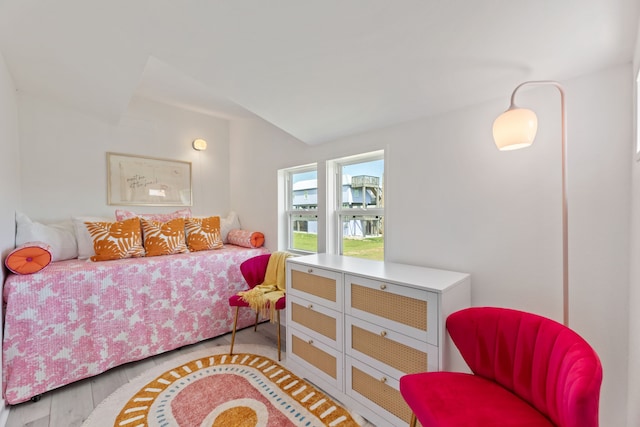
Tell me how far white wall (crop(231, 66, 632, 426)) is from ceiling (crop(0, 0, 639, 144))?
0.15 metres

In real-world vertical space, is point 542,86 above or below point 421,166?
above

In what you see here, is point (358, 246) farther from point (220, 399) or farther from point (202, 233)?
point (202, 233)

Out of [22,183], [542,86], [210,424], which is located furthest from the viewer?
[22,183]

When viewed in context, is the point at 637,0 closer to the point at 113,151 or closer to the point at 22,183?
the point at 113,151

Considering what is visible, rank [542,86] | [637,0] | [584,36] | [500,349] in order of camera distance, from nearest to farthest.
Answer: [637,0] → [584,36] → [500,349] → [542,86]

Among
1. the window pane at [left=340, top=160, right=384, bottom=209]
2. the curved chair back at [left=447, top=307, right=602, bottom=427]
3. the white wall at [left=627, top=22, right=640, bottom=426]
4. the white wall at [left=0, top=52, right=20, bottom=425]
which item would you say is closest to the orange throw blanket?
the window pane at [left=340, top=160, right=384, bottom=209]

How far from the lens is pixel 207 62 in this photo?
171 cm

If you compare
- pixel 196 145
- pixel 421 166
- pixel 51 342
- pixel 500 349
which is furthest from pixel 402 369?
pixel 196 145

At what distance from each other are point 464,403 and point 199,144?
12.0 ft

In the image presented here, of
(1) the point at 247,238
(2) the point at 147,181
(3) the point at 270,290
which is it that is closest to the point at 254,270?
(3) the point at 270,290

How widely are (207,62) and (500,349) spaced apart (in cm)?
223

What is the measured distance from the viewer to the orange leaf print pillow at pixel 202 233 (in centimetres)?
299

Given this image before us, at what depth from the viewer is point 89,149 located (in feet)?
9.53

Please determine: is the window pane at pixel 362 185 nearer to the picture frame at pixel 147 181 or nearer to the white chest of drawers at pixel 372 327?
the white chest of drawers at pixel 372 327
